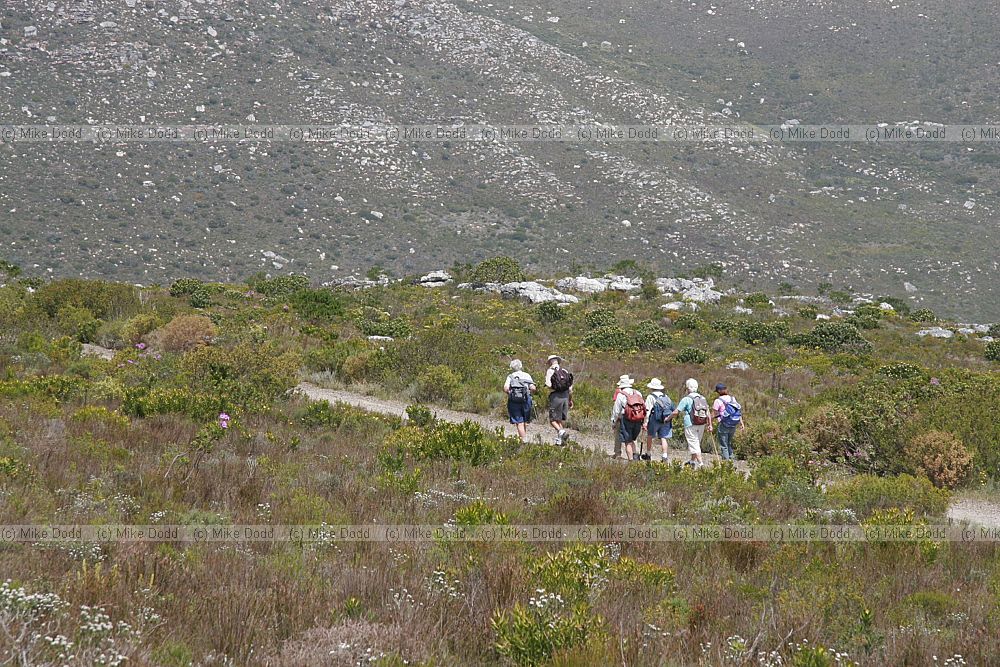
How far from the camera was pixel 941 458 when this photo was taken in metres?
11.0

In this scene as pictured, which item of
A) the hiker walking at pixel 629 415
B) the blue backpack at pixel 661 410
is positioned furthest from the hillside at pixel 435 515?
the blue backpack at pixel 661 410

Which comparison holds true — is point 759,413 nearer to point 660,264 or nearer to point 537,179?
point 660,264

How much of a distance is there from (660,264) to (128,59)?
3990 centimetres

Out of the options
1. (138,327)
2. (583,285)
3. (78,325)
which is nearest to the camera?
(138,327)

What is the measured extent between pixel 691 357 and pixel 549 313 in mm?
6461

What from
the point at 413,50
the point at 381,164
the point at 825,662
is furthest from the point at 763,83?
the point at 825,662

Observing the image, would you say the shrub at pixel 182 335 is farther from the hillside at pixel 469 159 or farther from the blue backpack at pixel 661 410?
the hillside at pixel 469 159

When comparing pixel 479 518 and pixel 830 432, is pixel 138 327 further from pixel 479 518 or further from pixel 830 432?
pixel 830 432

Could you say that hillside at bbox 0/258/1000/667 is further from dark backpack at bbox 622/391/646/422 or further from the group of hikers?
dark backpack at bbox 622/391/646/422

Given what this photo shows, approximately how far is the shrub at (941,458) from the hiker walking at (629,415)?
400 cm

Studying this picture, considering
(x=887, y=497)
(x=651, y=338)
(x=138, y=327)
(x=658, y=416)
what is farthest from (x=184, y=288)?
(x=887, y=497)

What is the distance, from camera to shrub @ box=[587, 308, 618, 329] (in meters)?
25.2

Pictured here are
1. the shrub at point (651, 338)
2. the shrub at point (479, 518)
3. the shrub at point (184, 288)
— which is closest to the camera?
the shrub at point (479, 518)

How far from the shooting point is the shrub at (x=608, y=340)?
22.7 meters
